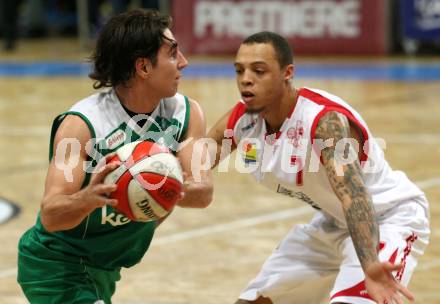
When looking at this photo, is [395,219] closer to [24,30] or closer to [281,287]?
[281,287]

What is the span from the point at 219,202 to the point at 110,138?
450 centimetres

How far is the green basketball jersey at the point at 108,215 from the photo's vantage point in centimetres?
461

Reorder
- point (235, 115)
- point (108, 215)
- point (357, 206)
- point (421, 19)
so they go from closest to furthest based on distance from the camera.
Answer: point (357, 206), point (108, 215), point (235, 115), point (421, 19)

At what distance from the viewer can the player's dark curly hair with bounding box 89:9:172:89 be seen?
4.62 metres

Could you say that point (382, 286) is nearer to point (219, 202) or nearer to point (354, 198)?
point (354, 198)

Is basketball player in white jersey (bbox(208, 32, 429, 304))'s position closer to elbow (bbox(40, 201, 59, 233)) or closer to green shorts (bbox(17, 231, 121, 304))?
green shorts (bbox(17, 231, 121, 304))

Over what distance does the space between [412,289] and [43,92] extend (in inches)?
406

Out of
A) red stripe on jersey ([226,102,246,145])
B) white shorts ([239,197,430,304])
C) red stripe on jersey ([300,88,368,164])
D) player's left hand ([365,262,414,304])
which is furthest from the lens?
red stripe on jersey ([226,102,246,145])

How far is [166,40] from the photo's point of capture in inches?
184

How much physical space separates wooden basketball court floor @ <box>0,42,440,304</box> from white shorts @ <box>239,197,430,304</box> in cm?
121

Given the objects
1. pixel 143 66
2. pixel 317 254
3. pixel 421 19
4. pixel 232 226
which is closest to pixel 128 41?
pixel 143 66

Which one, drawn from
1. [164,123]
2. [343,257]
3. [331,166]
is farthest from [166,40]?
[343,257]

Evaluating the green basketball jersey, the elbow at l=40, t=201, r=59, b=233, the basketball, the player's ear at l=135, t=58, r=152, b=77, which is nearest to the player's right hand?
the basketball

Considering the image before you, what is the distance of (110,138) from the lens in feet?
15.2
